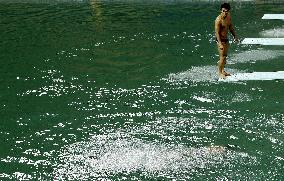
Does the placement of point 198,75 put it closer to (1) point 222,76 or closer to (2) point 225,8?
(1) point 222,76

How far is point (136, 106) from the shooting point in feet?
42.0

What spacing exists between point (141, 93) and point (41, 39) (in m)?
9.61

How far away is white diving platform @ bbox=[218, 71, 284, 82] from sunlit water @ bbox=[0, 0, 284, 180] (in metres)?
0.28

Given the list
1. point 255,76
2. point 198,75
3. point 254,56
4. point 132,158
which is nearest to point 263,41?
point 254,56

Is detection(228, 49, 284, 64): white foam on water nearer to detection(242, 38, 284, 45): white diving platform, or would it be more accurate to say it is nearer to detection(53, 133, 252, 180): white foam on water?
detection(242, 38, 284, 45): white diving platform

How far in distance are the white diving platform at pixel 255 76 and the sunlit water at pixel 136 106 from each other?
0.92 ft

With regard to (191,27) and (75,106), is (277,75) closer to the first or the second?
(75,106)

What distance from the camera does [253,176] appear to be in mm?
8852

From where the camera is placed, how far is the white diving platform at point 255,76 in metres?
14.5

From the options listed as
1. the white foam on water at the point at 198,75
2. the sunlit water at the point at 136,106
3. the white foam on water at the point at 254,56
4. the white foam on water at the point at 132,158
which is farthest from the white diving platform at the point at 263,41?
the white foam on water at the point at 132,158

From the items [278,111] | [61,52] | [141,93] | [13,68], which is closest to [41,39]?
[61,52]

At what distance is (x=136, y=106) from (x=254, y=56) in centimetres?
683

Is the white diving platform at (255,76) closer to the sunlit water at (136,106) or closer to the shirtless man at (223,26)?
the sunlit water at (136,106)

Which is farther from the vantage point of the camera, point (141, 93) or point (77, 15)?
point (77, 15)
